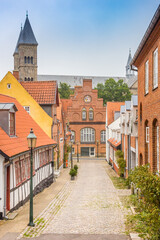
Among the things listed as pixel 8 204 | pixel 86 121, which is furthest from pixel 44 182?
pixel 86 121

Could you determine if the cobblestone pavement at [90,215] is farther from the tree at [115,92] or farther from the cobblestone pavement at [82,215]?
the tree at [115,92]

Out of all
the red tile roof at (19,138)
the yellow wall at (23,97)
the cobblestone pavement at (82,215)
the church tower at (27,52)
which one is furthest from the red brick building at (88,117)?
the church tower at (27,52)

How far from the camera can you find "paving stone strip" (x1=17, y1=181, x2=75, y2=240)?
9773 mm

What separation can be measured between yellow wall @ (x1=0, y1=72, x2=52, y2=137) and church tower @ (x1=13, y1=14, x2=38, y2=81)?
6499cm

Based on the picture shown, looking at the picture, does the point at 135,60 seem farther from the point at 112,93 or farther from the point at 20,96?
the point at 112,93

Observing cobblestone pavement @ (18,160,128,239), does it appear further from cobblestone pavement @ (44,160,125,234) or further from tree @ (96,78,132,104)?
tree @ (96,78,132,104)

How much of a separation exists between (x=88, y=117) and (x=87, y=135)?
323 centimetres

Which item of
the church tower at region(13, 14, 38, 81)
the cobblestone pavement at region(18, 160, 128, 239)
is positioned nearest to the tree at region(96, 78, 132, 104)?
Answer: the church tower at region(13, 14, 38, 81)

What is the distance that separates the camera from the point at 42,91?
26.1m

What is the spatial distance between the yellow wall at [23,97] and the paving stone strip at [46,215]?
299 inches

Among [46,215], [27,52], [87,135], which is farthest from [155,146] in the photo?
[27,52]

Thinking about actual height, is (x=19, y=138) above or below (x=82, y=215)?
above

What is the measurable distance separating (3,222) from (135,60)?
924cm

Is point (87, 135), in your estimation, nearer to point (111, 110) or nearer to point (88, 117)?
point (88, 117)
